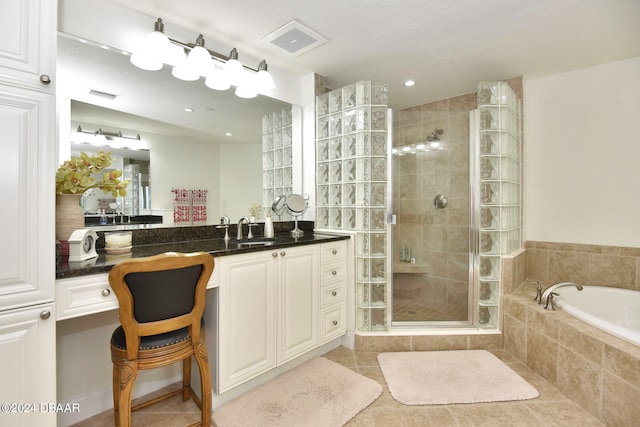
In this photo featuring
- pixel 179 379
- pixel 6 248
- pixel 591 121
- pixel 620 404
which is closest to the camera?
pixel 6 248

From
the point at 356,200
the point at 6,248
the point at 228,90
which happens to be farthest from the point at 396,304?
the point at 6,248

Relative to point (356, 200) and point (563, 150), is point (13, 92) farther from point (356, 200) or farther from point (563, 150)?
point (563, 150)

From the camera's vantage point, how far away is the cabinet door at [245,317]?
156 cm

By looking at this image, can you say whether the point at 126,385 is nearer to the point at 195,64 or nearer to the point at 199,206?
A: the point at 199,206

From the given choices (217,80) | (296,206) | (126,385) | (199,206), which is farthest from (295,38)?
(126,385)

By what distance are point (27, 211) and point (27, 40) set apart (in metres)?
0.60

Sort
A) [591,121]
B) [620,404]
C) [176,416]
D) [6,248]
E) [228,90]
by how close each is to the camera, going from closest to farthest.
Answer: [6,248], [620,404], [176,416], [228,90], [591,121]

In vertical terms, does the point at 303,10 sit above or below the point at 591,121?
above

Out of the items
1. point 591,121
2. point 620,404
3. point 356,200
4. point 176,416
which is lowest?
point 176,416

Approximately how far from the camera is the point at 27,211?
3.32ft

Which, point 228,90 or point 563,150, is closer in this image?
point 228,90

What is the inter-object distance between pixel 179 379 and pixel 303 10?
94.5 inches

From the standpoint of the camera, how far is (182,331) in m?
1.31
